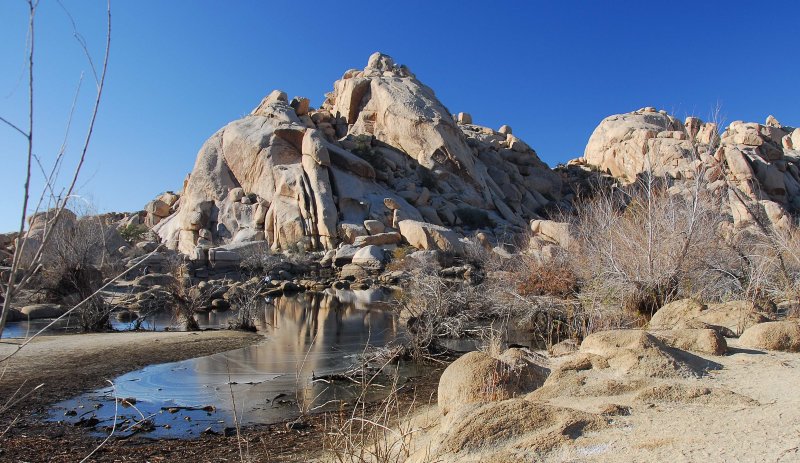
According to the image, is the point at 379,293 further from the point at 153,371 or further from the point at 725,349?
the point at 725,349

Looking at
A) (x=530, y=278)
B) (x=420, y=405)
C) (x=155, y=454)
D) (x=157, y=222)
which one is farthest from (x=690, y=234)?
(x=157, y=222)

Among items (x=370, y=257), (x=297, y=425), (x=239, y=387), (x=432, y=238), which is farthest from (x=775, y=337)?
(x=432, y=238)

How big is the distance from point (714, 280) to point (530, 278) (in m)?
5.06

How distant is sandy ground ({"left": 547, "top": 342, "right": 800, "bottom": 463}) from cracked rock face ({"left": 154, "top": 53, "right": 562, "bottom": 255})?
27692 mm

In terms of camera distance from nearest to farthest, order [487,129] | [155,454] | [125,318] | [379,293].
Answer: [155,454], [125,318], [379,293], [487,129]

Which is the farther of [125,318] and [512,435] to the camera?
[125,318]

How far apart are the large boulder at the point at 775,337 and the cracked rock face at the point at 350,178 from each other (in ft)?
82.1

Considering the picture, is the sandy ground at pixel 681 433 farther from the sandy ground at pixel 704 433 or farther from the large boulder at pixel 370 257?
the large boulder at pixel 370 257

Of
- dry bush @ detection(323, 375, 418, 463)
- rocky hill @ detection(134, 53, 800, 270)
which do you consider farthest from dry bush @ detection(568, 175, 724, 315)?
rocky hill @ detection(134, 53, 800, 270)

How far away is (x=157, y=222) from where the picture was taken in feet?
157

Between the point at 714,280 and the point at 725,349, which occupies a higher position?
the point at 714,280

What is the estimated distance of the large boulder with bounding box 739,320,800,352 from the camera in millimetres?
6914

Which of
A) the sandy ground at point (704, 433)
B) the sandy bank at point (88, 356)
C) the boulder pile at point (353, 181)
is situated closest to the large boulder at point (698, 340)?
the sandy ground at point (704, 433)

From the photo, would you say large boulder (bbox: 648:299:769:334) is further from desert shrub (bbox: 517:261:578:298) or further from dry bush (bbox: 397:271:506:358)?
desert shrub (bbox: 517:261:578:298)
